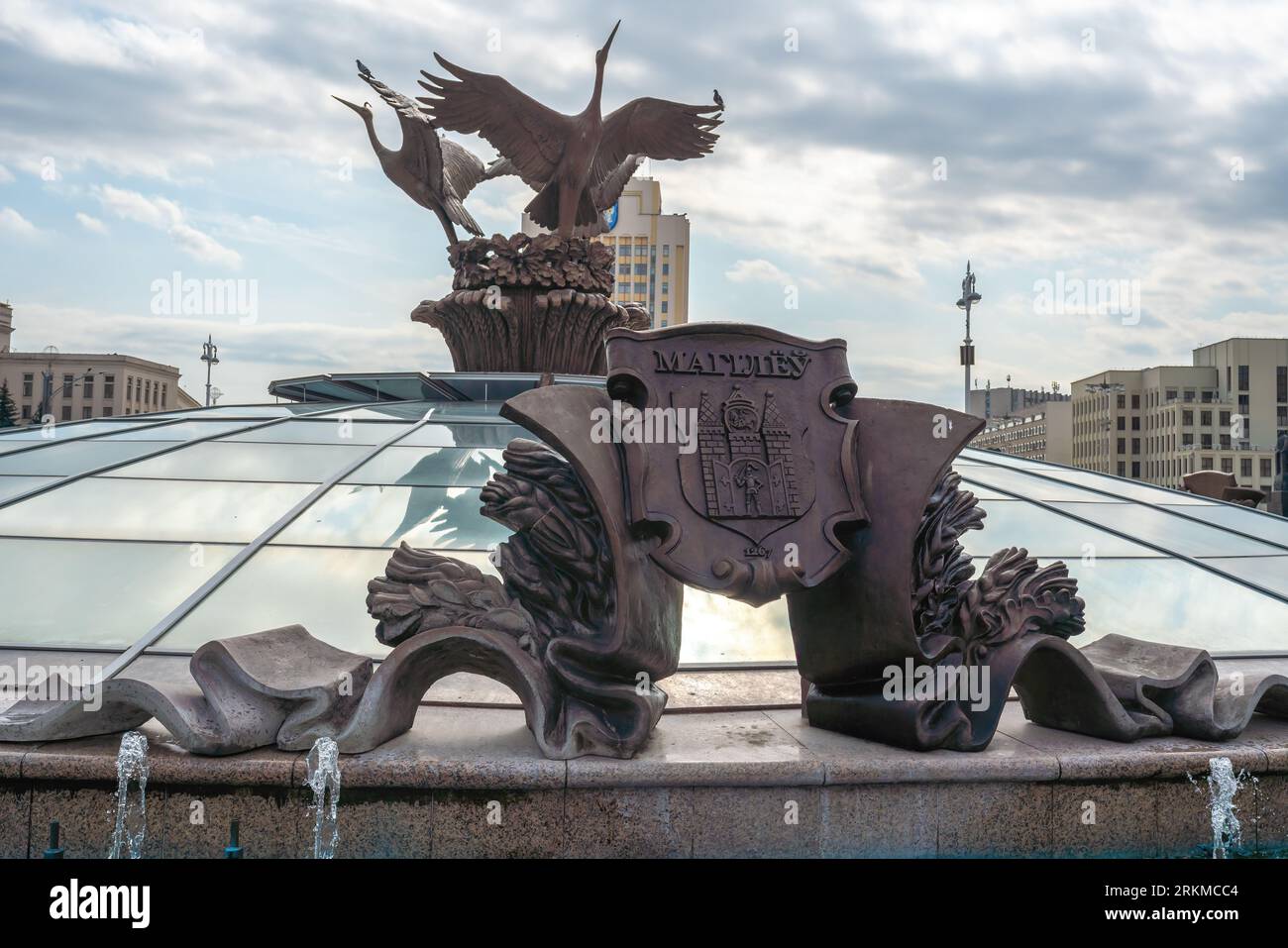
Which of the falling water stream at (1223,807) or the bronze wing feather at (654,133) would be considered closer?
the falling water stream at (1223,807)

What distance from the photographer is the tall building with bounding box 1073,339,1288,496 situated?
73.1 metres

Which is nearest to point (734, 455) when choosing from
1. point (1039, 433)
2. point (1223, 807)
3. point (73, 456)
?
point (1223, 807)

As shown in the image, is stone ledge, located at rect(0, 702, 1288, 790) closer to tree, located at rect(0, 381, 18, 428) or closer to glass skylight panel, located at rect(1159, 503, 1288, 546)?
glass skylight panel, located at rect(1159, 503, 1288, 546)

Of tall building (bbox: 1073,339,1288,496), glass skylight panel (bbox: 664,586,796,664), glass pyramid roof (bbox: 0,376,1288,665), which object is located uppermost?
tall building (bbox: 1073,339,1288,496)

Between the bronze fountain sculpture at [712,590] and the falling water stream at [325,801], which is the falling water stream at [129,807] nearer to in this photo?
the bronze fountain sculpture at [712,590]

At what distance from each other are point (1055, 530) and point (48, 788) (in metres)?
7.07

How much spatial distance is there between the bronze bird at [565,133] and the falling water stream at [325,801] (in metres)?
9.12

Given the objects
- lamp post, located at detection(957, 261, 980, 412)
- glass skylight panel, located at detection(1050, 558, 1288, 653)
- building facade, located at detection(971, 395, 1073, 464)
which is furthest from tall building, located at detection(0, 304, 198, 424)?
glass skylight panel, located at detection(1050, 558, 1288, 653)

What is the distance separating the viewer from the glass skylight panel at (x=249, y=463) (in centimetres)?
802

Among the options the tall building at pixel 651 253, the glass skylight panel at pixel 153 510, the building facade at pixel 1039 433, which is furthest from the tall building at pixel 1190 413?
the glass skylight panel at pixel 153 510

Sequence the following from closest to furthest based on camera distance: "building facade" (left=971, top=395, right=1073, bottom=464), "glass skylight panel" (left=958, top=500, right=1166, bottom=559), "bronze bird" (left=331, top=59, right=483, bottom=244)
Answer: "glass skylight panel" (left=958, top=500, right=1166, bottom=559)
"bronze bird" (left=331, top=59, right=483, bottom=244)
"building facade" (left=971, top=395, right=1073, bottom=464)

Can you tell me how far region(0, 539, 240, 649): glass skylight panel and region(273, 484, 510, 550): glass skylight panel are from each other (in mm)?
611

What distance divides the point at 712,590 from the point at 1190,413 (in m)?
83.9
